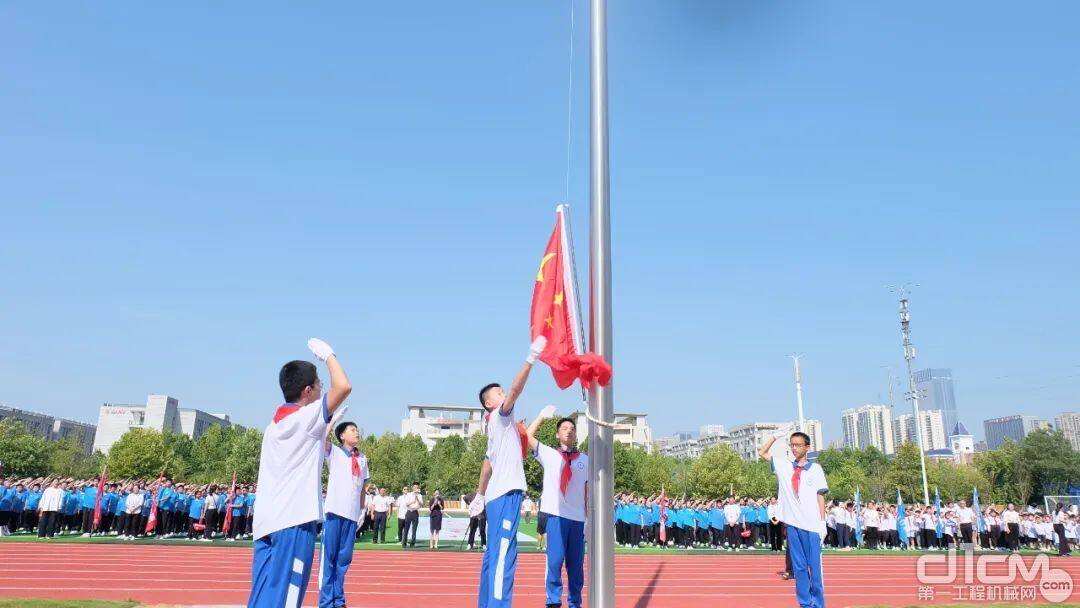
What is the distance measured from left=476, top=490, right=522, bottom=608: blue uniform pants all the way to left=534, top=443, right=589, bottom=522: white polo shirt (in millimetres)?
684

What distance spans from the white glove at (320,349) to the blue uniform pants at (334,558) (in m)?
2.98

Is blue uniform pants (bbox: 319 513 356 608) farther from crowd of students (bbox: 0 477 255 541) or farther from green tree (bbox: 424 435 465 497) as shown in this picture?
green tree (bbox: 424 435 465 497)

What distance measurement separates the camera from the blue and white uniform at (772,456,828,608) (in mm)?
6352

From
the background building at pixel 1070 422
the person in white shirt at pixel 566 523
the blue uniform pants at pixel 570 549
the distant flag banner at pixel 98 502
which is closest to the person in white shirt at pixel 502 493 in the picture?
the person in white shirt at pixel 566 523

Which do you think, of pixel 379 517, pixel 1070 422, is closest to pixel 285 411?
pixel 379 517

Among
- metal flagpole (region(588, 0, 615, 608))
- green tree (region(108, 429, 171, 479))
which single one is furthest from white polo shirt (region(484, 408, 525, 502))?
green tree (region(108, 429, 171, 479))

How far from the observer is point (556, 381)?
16.0 ft

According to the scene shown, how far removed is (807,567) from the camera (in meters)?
6.45

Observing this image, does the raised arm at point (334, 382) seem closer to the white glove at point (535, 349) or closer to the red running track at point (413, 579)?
the white glove at point (535, 349)

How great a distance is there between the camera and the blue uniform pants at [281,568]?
364 centimetres

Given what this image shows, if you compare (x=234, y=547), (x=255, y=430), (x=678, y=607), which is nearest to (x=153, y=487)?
(x=234, y=547)

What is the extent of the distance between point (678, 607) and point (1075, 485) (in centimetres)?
6104

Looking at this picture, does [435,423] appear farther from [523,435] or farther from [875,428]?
[875,428]

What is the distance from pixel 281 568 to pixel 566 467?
3.04m
